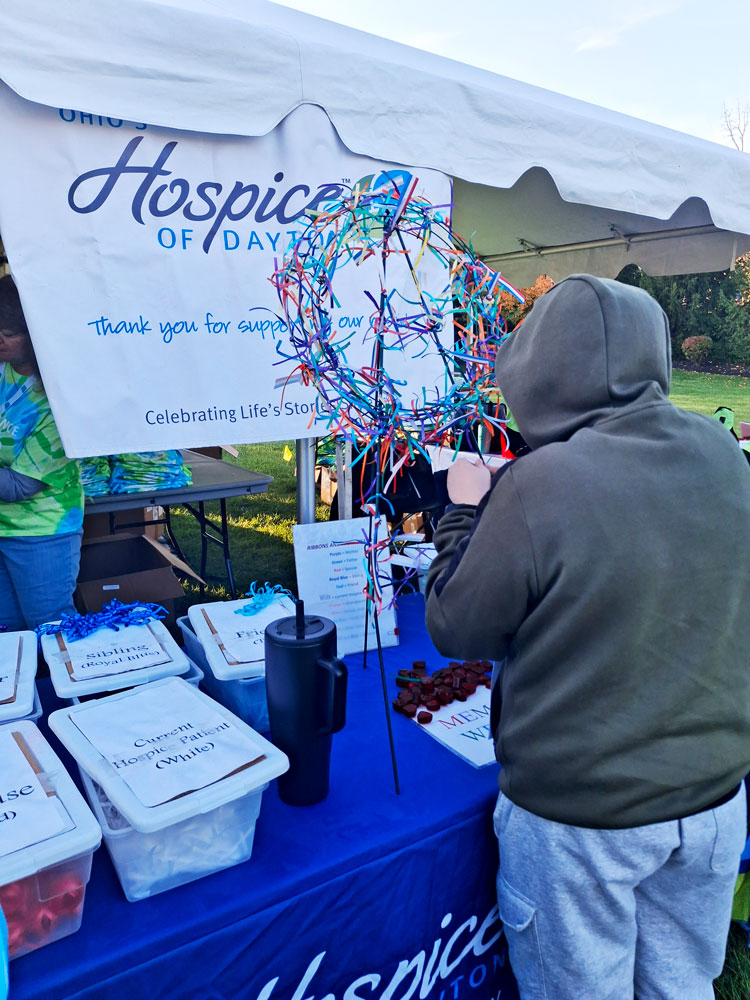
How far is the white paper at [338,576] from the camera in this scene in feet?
4.82

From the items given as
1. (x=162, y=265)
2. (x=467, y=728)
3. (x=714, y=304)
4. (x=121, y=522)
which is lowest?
(x=121, y=522)

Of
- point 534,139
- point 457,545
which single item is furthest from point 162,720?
point 534,139

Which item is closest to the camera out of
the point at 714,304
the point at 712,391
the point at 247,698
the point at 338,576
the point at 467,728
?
the point at 247,698

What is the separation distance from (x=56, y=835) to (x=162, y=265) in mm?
1327

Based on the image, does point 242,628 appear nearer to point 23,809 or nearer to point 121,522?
point 23,809

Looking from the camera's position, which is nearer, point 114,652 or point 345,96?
point 114,652

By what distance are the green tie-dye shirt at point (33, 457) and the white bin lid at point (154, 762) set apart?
1018 millimetres

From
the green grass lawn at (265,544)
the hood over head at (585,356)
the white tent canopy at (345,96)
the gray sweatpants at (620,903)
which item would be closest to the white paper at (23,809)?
the gray sweatpants at (620,903)

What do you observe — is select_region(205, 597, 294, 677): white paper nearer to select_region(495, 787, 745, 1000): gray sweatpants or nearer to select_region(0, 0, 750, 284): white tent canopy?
select_region(495, 787, 745, 1000): gray sweatpants

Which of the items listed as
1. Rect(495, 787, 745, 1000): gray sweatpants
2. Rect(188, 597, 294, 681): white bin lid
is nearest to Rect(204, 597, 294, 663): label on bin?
Rect(188, 597, 294, 681): white bin lid

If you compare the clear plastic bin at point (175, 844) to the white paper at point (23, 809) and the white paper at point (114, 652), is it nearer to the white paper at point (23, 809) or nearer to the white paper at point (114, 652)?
the white paper at point (23, 809)

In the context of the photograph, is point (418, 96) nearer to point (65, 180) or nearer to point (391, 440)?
point (65, 180)

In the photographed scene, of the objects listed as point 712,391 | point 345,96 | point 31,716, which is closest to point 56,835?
point 31,716

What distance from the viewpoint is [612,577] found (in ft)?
2.48
